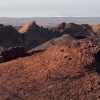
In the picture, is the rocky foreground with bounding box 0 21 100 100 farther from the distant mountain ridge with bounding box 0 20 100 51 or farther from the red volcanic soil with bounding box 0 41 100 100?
the distant mountain ridge with bounding box 0 20 100 51

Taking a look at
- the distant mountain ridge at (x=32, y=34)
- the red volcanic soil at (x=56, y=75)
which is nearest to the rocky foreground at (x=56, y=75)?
the red volcanic soil at (x=56, y=75)

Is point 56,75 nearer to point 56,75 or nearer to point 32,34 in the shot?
point 56,75

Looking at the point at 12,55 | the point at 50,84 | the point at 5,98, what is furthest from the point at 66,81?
the point at 12,55

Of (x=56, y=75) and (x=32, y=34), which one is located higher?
(x=56, y=75)

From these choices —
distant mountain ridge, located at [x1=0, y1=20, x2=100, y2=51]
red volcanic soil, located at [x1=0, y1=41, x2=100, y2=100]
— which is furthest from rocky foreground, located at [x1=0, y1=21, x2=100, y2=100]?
distant mountain ridge, located at [x1=0, y1=20, x2=100, y2=51]

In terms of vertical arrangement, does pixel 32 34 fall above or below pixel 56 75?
below

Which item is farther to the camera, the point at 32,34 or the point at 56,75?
the point at 32,34

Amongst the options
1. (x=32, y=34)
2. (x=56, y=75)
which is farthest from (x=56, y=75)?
(x=32, y=34)

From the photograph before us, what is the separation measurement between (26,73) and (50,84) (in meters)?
1.63

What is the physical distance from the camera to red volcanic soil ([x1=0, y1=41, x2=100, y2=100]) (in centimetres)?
1257

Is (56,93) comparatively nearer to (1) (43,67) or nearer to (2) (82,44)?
(1) (43,67)

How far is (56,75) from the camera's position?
13734mm

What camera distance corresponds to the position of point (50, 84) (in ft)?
43.2

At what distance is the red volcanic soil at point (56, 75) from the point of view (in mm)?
12570
